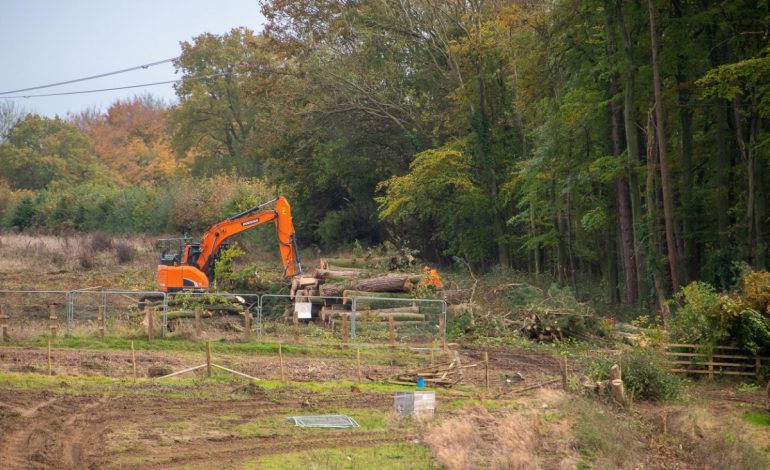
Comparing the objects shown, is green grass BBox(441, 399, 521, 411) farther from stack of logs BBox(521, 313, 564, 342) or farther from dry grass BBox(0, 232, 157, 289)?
dry grass BBox(0, 232, 157, 289)

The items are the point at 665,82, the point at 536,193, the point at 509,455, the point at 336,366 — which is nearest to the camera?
the point at 509,455

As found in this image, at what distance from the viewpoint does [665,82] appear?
109 feet

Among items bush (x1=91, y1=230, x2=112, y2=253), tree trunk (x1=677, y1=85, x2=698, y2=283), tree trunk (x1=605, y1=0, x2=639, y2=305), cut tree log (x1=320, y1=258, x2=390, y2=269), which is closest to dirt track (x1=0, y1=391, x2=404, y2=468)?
tree trunk (x1=677, y1=85, x2=698, y2=283)

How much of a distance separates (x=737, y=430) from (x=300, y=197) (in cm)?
3758

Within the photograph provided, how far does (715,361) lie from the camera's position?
2481 cm

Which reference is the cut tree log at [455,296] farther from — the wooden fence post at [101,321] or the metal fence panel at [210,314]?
the wooden fence post at [101,321]

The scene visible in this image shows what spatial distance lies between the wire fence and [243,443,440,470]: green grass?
1145cm

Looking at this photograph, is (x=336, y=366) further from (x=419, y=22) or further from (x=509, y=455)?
(x=419, y=22)

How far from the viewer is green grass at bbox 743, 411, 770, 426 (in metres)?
20.5

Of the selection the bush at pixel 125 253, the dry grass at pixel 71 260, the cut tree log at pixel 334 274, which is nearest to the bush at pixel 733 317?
the cut tree log at pixel 334 274

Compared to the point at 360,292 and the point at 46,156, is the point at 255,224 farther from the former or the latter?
the point at 46,156

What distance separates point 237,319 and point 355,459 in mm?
16832

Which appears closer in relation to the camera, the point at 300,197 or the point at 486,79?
the point at 486,79

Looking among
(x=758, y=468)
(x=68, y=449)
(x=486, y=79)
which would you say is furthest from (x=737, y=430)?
(x=486, y=79)
